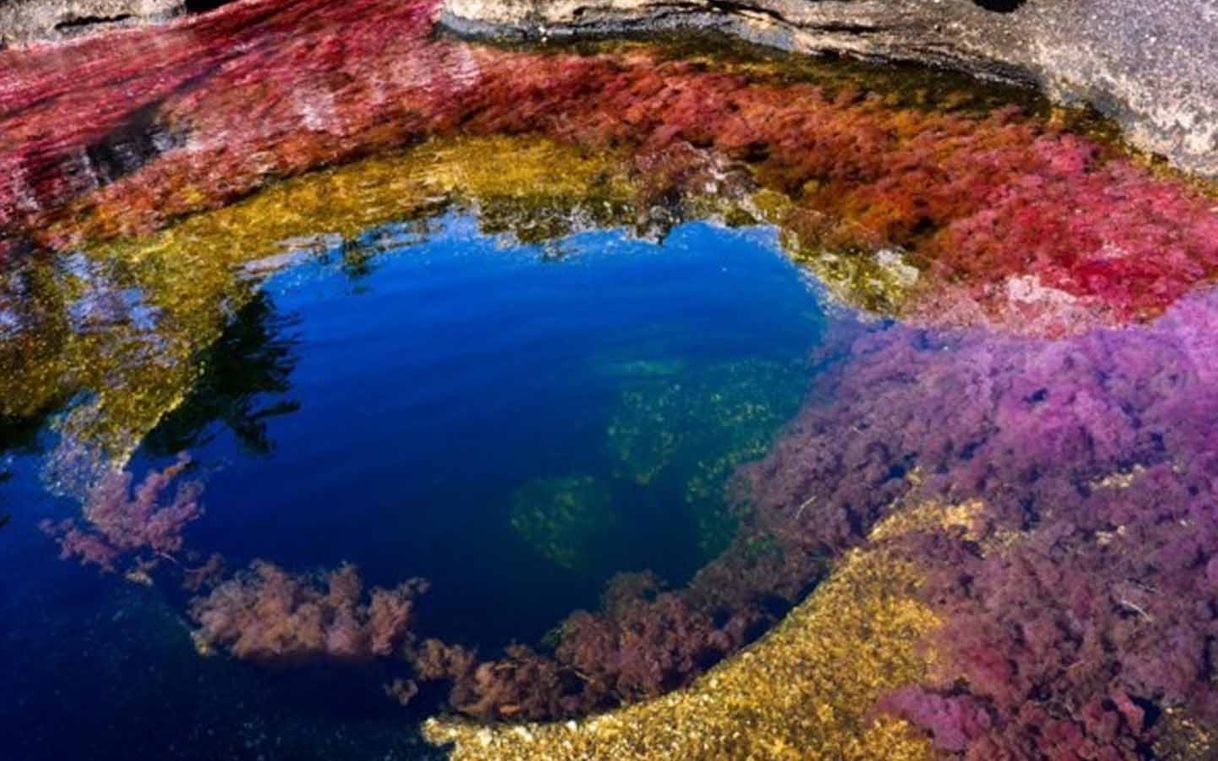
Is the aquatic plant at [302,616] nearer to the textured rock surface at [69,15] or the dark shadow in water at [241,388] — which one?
the dark shadow in water at [241,388]

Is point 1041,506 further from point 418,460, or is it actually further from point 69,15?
point 69,15

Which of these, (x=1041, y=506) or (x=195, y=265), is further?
(x=195, y=265)

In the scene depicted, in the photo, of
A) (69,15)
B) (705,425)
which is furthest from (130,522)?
(69,15)

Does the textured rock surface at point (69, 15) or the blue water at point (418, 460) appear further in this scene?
the textured rock surface at point (69, 15)

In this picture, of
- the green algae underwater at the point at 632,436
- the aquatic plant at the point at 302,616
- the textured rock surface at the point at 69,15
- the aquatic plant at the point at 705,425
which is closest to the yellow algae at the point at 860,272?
the green algae underwater at the point at 632,436

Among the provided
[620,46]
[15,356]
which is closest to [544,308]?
[15,356]

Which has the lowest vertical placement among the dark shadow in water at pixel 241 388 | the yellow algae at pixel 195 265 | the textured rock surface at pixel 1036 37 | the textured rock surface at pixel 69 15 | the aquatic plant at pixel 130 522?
the aquatic plant at pixel 130 522
